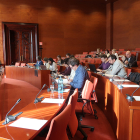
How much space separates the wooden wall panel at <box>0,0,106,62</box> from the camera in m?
11.3

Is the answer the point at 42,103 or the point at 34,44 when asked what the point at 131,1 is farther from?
the point at 42,103

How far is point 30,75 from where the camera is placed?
6.99m

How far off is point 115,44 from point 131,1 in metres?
3.17

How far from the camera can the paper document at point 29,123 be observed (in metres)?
1.47

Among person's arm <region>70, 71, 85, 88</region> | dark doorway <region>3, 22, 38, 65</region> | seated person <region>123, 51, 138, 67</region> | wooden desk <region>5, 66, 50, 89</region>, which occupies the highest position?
dark doorway <region>3, 22, 38, 65</region>

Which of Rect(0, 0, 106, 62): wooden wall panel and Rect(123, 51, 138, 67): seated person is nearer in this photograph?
Rect(123, 51, 138, 67): seated person

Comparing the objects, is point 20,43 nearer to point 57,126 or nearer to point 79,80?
point 79,80

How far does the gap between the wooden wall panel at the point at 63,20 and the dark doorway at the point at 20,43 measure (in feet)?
1.27

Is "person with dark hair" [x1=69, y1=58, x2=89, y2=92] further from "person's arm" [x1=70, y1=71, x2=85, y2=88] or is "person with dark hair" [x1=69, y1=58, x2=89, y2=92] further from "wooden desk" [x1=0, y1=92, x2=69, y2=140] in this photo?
"wooden desk" [x1=0, y1=92, x2=69, y2=140]

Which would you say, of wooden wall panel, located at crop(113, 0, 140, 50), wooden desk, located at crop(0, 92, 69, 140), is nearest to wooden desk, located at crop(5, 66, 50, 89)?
wooden desk, located at crop(0, 92, 69, 140)

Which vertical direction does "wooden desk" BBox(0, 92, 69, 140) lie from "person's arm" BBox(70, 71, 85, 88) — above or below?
below

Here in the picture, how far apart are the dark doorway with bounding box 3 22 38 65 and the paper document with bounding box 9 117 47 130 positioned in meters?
10.4

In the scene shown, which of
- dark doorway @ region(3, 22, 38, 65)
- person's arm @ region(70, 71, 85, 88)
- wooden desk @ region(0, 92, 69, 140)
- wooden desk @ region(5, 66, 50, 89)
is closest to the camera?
wooden desk @ region(0, 92, 69, 140)

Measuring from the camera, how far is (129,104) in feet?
5.45
